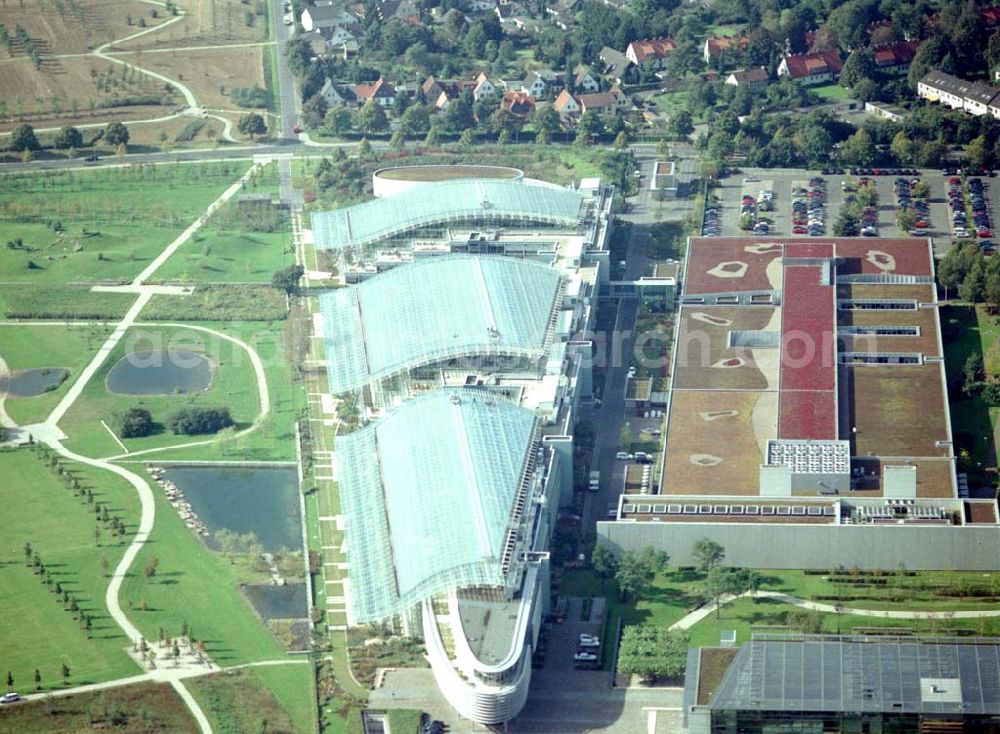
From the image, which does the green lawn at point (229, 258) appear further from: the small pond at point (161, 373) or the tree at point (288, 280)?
the small pond at point (161, 373)

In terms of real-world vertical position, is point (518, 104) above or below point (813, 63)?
below

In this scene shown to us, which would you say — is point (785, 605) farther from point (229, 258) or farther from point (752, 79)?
point (752, 79)

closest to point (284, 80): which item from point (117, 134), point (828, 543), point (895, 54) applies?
point (117, 134)

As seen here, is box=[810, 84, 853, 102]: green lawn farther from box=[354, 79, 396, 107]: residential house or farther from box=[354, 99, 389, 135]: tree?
box=[354, 99, 389, 135]: tree

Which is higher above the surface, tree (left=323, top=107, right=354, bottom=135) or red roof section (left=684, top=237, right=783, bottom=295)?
tree (left=323, top=107, right=354, bottom=135)

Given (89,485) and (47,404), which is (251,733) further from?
(47,404)

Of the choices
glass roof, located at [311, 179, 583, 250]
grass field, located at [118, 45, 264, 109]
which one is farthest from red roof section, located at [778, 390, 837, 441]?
grass field, located at [118, 45, 264, 109]

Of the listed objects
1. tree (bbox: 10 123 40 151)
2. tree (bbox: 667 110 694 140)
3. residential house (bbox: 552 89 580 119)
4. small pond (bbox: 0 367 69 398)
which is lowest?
small pond (bbox: 0 367 69 398)
